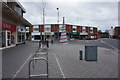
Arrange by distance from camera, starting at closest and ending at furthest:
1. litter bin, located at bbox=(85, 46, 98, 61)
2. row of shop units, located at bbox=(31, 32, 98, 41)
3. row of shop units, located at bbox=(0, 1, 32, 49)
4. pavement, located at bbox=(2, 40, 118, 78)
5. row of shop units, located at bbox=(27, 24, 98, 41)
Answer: pavement, located at bbox=(2, 40, 118, 78)
litter bin, located at bbox=(85, 46, 98, 61)
row of shop units, located at bbox=(0, 1, 32, 49)
row of shop units, located at bbox=(31, 32, 98, 41)
row of shop units, located at bbox=(27, 24, 98, 41)

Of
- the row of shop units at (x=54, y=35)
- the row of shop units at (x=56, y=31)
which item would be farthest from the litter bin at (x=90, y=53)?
the row of shop units at (x=54, y=35)

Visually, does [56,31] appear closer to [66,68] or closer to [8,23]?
[8,23]

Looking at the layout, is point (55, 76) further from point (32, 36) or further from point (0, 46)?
point (32, 36)

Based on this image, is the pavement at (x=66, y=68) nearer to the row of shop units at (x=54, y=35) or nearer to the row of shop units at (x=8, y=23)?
the row of shop units at (x=8, y=23)

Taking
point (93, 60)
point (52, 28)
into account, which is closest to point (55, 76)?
point (93, 60)

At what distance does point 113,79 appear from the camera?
4.60 metres

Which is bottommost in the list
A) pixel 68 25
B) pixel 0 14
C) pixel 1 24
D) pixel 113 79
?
pixel 113 79

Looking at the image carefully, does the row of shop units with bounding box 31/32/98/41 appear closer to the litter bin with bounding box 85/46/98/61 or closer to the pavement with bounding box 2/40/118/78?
the pavement with bounding box 2/40/118/78

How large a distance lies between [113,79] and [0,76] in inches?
175

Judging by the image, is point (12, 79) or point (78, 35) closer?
point (12, 79)

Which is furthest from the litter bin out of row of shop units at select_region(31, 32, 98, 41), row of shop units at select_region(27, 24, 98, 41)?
row of shop units at select_region(31, 32, 98, 41)

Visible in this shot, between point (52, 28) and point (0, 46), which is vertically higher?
point (52, 28)

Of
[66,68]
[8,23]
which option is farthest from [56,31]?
[66,68]

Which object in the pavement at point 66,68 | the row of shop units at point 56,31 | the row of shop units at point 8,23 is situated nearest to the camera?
the pavement at point 66,68
